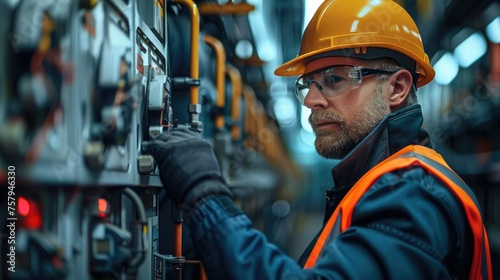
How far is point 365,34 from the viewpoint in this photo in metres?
1.79

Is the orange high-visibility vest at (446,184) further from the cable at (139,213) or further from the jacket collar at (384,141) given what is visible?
the cable at (139,213)

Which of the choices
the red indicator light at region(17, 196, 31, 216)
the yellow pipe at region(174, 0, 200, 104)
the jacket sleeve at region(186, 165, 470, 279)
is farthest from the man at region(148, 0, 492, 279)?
the red indicator light at region(17, 196, 31, 216)

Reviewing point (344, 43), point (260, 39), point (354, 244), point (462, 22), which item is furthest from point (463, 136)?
point (354, 244)

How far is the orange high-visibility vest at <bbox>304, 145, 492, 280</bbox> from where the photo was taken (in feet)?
4.58

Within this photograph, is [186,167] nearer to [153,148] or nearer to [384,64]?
[153,148]

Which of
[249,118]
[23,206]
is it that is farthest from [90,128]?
[249,118]

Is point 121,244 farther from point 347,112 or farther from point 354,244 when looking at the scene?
point 347,112

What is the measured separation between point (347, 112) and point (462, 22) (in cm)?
495

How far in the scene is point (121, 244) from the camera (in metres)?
1.19

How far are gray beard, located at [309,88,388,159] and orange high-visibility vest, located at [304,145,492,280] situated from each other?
254 mm

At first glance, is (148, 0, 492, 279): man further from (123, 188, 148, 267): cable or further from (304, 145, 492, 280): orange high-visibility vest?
(123, 188, 148, 267): cable

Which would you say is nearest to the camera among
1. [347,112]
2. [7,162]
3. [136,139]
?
[7,162]

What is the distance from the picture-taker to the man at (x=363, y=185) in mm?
1272

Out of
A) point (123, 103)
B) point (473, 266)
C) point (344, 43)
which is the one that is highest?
point (344, 43)
